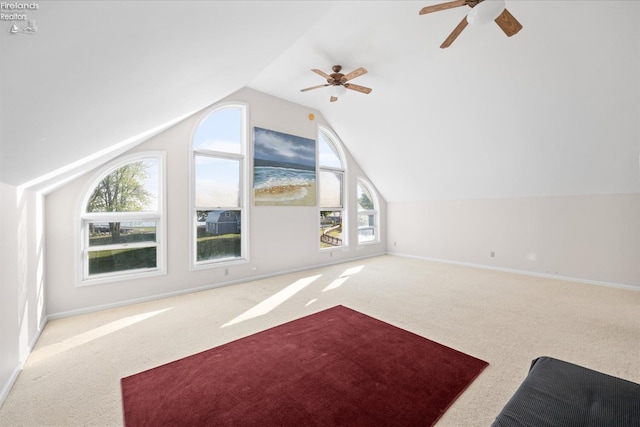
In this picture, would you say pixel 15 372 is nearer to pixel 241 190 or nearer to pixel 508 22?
pixel 241 190

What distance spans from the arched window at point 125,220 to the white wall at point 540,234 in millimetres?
5718

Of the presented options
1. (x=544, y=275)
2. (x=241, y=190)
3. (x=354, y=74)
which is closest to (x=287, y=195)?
(x=241, y=190)

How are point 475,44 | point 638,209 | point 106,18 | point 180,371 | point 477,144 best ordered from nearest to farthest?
point 106,18 → point 180,371 → point 475,44 → point 638,209 → point 477,144

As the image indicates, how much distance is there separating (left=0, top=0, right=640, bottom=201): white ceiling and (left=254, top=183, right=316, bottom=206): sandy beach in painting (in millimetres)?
1623

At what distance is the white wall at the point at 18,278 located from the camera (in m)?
2.02

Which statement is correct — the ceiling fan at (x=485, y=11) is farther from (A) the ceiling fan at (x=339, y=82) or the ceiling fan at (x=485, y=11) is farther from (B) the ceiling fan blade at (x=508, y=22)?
(A) the ceiling fan at (x=339, y=82)

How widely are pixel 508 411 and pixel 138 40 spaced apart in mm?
2226

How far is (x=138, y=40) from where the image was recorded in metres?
1.18

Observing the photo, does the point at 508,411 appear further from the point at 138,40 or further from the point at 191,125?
the point at 191,125

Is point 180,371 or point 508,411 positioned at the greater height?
point 508,411

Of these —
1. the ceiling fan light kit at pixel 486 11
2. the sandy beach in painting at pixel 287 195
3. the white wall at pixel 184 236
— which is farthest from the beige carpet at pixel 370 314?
the ceiling fan light kit at pixel 486 11

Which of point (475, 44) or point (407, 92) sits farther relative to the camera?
point (407, 92)

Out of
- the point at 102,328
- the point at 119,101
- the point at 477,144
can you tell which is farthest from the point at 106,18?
the point at 477,144

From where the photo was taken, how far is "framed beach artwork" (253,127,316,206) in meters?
5.21
